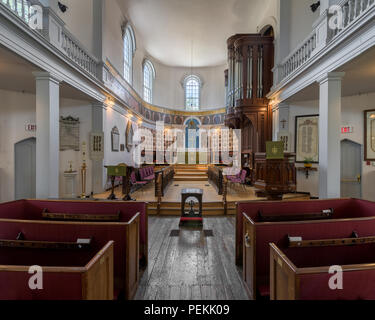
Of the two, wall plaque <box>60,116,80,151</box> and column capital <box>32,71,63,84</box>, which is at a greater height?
column capital <box>32,71,63,84</box>

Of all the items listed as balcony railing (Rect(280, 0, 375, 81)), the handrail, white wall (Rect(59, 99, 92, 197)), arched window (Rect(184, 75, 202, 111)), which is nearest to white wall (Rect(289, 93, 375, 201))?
the handrail

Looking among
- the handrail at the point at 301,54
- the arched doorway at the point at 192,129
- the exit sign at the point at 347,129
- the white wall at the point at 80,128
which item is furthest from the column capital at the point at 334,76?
the arched doorway at the point at 192,129

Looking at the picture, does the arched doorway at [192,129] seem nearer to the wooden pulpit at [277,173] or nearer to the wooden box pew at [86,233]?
the wooden pulpit at [277,173]

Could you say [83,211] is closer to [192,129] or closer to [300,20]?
[300,20]

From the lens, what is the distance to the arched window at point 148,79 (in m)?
13.3

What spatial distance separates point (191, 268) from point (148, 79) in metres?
13.1

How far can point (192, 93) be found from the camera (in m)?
15.6

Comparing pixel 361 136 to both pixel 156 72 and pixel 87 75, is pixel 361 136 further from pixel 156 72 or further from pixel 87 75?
Answer: pixel 156 72

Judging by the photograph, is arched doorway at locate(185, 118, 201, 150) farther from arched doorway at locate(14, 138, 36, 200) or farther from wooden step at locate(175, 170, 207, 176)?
arched doorway at locate(14, 138, 36, 200)

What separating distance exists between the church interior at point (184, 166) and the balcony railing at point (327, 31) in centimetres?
4

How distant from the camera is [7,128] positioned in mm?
6379

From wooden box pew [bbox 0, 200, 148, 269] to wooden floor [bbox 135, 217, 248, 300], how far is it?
38cm

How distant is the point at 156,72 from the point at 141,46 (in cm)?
252

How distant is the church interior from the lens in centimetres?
210
